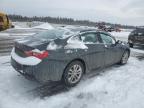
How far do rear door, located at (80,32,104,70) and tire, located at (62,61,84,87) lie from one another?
0.38 metres

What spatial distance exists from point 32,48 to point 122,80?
10.0 feet

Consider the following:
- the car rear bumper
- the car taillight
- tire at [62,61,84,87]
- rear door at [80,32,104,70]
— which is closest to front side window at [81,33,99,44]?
rear door at [80,32,104,70]

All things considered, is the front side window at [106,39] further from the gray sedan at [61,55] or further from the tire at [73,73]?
the tire at [73,73]

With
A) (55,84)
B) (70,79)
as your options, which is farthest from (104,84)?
(55,84)

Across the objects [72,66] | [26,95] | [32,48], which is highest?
[32,48]

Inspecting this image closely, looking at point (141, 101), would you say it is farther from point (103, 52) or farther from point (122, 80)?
point (103, 52)

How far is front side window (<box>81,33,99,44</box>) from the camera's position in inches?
211

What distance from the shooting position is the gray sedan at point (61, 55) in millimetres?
4305

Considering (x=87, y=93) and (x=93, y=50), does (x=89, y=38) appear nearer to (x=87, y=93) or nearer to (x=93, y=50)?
(x=93, y=50)

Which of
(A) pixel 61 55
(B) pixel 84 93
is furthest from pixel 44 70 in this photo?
(B) pixel 84 93

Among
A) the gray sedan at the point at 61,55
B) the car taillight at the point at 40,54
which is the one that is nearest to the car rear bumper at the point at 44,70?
the gray sedan at the point at 61,55

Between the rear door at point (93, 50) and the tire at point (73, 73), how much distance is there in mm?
381

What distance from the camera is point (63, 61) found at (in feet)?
15.1

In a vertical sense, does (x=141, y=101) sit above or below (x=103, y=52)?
below
